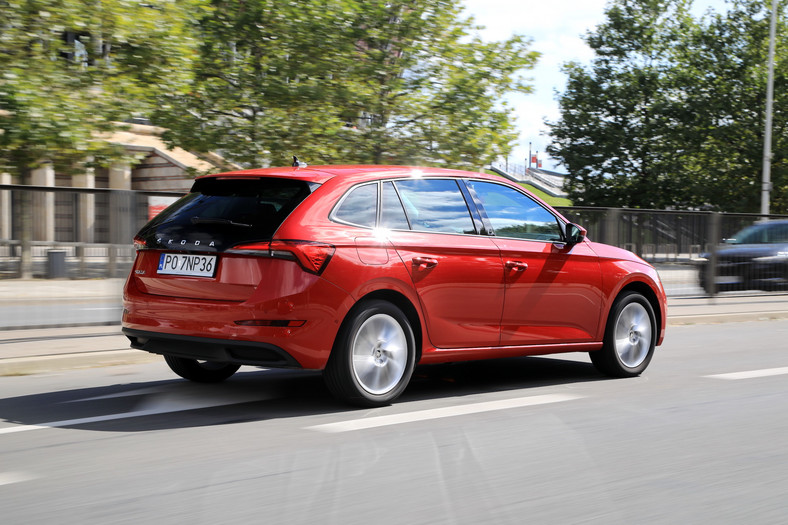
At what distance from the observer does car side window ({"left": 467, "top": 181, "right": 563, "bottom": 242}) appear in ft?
23.7

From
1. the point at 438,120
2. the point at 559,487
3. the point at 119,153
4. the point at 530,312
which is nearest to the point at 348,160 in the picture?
the point at 438,120

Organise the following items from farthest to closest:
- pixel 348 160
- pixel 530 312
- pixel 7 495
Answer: pixel 348 160 < pixel 530 312 < pixel 7 495

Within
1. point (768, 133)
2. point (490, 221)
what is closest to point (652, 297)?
point (490, 221)

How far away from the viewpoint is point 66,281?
9586 millimetres

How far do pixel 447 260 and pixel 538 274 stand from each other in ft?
3.40

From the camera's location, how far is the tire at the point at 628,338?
8109mm

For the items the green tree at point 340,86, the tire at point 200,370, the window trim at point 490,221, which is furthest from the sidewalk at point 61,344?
the green tree at point 340,86

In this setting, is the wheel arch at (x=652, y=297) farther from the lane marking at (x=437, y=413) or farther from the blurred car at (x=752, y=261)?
the blurred car at (x=752, y=261)

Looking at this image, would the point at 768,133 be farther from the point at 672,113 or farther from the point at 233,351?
Result: the point at 233,351

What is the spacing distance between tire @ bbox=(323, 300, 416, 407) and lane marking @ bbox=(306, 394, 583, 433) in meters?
0.23

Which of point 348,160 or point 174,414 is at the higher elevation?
point 348,160

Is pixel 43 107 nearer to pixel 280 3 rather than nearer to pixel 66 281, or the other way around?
pixel 66 281

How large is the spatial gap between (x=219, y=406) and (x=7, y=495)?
2336mm

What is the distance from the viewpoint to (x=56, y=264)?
954 centimetres
